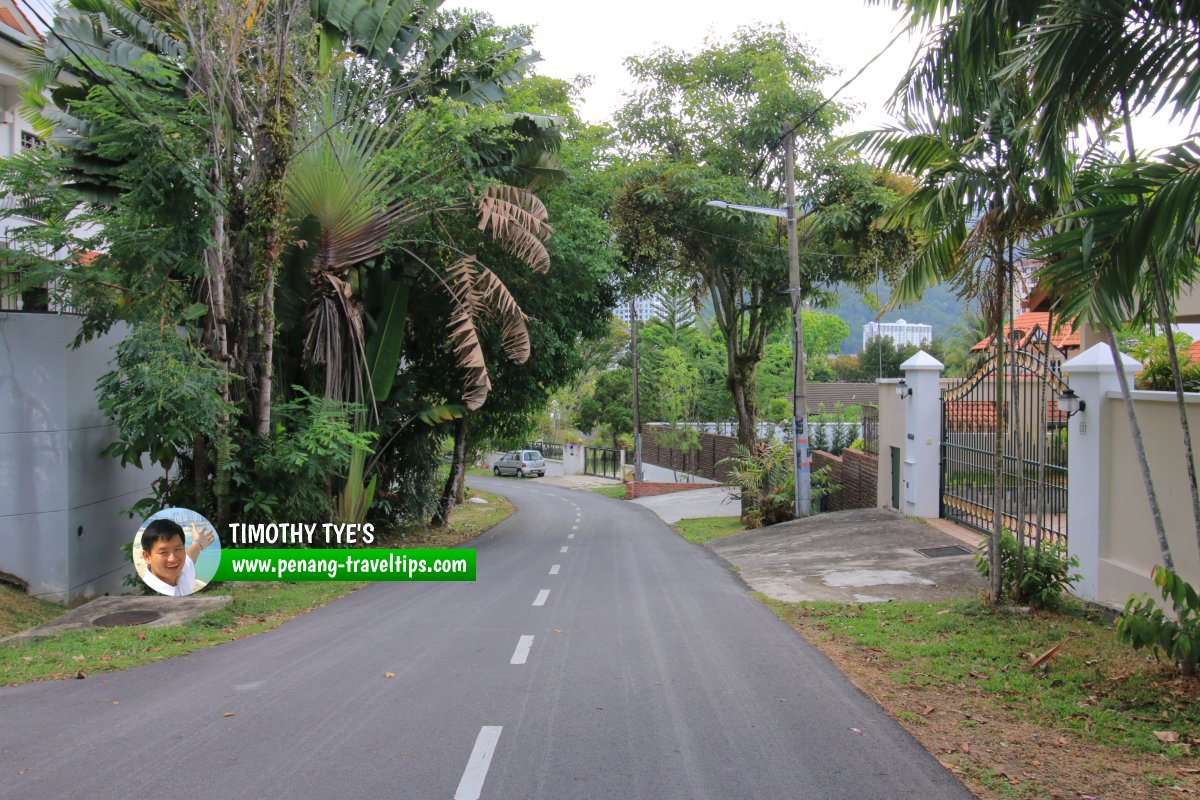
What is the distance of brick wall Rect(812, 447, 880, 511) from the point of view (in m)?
19.6

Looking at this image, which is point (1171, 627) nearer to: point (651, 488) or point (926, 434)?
point (926, 434)

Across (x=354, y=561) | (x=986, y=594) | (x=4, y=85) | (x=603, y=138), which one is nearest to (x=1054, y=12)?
(x=986, y=594)

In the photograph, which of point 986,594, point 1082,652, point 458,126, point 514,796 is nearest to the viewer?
point 514,796

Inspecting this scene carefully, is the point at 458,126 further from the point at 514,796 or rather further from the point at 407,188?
the point at 514,796

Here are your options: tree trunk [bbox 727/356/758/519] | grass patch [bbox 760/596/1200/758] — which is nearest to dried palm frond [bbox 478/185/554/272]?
grass patch [bbox 760/596/1200/758]

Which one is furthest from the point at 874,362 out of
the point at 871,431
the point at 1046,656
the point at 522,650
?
the point at 522,650

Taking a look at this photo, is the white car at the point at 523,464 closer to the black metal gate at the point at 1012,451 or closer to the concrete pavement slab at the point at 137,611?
the black metal gate at the point at 1012,451

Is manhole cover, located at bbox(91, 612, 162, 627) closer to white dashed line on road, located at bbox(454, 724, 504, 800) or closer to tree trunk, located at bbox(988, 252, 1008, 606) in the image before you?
white dashed line on road, located at bbox(454, 724, 504, 800)

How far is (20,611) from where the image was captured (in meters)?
10.0

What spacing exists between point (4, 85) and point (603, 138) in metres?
14.1

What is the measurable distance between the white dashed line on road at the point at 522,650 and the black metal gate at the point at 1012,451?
4956 mm

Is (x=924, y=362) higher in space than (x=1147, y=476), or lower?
higher

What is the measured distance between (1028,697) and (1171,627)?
1091mm

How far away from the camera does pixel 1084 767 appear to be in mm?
5043
